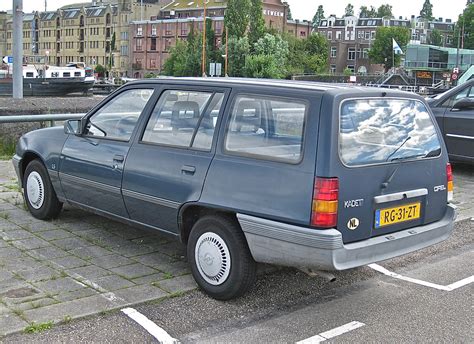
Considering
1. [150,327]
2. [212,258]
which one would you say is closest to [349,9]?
[212,258]

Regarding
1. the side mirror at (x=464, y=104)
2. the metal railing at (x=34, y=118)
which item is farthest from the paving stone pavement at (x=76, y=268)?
the side mirror at (x=464, y=104)

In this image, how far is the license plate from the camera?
185 inches

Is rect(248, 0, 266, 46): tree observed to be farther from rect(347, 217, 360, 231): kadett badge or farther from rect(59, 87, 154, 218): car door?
rect(347, 217, 360, 231): kadett badge

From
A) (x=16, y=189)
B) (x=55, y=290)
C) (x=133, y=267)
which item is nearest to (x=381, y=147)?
(x=133, y=267)

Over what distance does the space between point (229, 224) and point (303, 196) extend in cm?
69

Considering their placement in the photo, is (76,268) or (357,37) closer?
(76,268)

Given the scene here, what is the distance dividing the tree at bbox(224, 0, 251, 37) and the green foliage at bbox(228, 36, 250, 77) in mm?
2667

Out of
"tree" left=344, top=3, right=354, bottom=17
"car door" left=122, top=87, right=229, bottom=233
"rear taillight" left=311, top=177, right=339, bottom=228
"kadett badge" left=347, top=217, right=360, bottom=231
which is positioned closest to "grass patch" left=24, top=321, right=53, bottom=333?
"car door" left=122, top=87, right=229, bottom=233

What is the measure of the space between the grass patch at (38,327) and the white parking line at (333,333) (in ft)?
5.54

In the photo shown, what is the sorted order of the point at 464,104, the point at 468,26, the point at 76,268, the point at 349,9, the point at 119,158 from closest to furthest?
the point at 76,268, the point at 119,158, the point at 464,104, the point at 468,26, the point at 349,9

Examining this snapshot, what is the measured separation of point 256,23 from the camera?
299 feet

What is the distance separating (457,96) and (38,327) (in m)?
9.28

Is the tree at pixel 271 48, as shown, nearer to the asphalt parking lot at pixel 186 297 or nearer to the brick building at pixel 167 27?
the brick building at pixel 167 27

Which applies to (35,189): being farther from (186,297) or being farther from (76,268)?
(186,297)
